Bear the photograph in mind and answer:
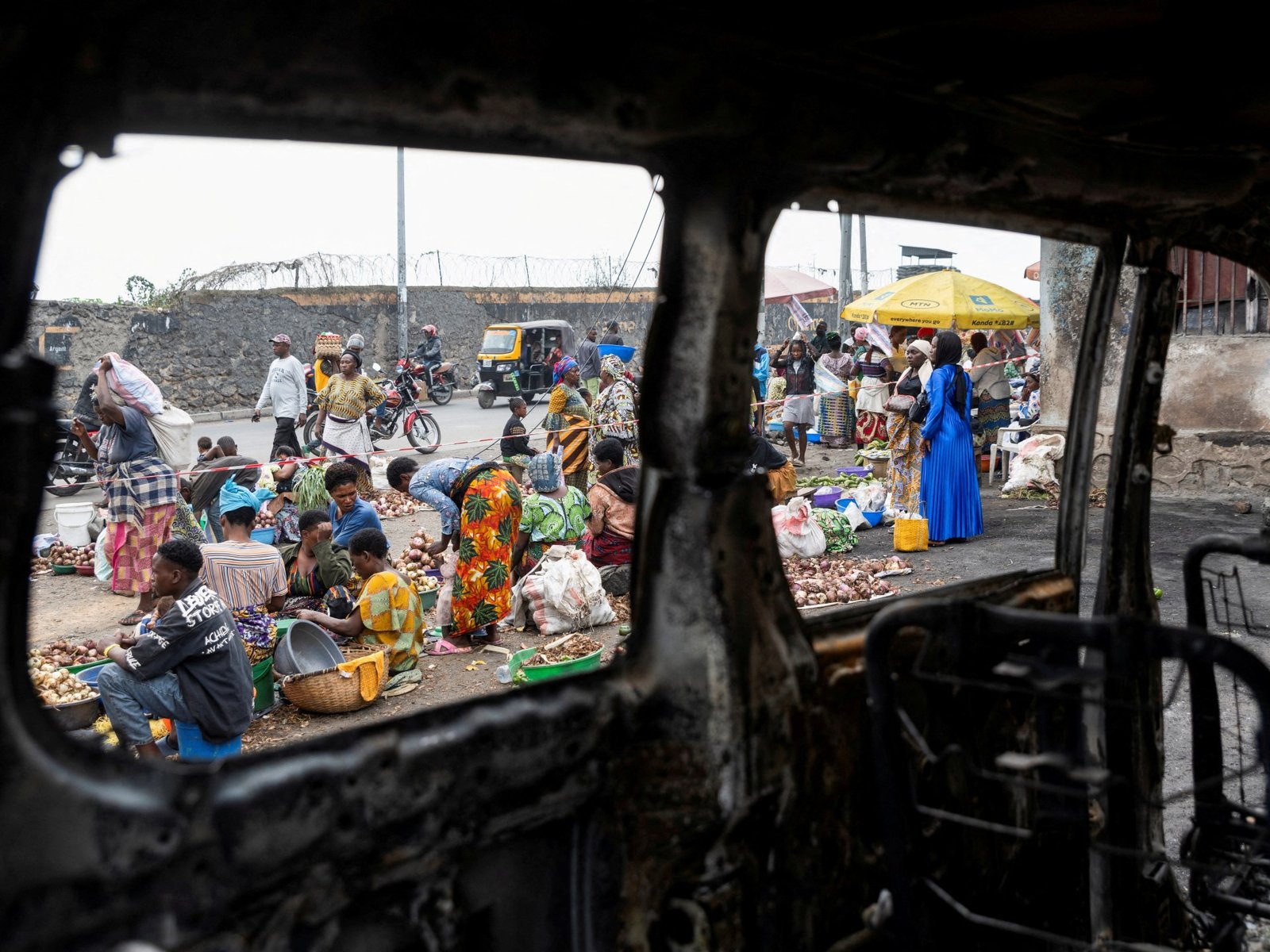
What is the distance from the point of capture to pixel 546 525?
316 inches

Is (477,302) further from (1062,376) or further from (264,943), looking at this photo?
(264,943)

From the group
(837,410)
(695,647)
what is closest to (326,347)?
(837,410)

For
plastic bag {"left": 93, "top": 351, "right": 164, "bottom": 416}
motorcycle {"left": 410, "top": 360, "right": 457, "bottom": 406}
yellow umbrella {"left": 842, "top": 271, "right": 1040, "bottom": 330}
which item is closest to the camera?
plastic bag {"left": 93, "top": 351, "right": 164, "bottom": 416}

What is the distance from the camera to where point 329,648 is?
6.15 metres

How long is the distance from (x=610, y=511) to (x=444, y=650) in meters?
1.56

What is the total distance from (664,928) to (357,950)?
54 centimetres

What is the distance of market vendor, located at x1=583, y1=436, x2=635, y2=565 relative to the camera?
785cm

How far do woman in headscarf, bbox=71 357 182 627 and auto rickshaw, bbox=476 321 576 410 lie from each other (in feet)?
49.8

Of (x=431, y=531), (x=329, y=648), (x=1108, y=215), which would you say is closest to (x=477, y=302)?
(x=431, y=531)

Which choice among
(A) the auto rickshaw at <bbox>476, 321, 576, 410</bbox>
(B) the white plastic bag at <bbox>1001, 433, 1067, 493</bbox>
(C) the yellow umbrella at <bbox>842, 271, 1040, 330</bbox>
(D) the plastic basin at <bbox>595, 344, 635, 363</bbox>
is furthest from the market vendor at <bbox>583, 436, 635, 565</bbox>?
(A) the auto rickshaw at <bbox>476, 321, 576, 410</bbox>

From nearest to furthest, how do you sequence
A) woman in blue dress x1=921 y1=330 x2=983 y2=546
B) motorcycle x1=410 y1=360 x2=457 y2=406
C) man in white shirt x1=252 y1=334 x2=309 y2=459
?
woman in blue dress x1=921 y1=330 x2=983 y2=546, man in white shirt x1=252 y1=334 x2=309 y2=459, motorcycle x1=410 y1=360 x2=457 y2=406

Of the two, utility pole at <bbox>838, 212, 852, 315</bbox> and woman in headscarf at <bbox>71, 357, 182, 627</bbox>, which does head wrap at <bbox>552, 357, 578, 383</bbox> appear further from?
utility pole at <bbox>838, 212, 852, 315</bbox>

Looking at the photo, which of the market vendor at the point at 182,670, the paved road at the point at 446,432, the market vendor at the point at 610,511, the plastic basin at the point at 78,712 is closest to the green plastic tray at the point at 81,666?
the plastic basin at the point at 78,712

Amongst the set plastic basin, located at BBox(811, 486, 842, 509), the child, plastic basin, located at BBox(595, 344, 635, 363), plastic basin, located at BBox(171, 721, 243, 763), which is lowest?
plastic basin, located at BBox(171, 721, 243, 763)
